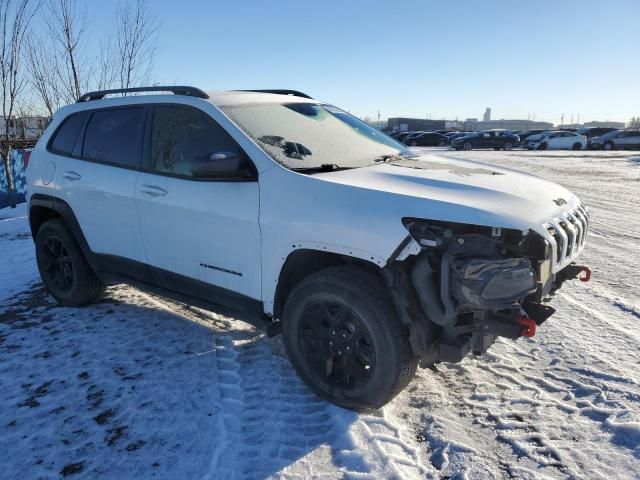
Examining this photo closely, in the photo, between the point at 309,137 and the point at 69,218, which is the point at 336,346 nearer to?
the point at 309,137

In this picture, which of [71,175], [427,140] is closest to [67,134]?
[71,175]

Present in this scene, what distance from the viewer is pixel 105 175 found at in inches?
164

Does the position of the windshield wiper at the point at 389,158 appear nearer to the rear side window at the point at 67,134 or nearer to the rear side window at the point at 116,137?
the rear side window at the point at 116,137

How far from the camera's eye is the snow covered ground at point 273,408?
2572 millimetres

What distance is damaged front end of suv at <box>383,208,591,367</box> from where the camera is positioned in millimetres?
2588

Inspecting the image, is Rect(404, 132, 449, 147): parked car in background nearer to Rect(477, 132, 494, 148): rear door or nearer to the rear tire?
Rect(477, 132, 494, 148): rear door

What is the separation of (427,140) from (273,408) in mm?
41181

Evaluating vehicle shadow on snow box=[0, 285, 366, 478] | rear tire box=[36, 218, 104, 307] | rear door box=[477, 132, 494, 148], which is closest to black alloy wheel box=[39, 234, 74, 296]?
rear tire box=[36, 218, 104, 307]

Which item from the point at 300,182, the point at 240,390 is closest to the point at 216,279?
the point at 240,390

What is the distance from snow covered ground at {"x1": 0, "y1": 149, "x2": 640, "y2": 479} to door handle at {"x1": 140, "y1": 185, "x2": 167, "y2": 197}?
4.03 feet

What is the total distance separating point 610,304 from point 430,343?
2815mm

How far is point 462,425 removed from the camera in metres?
2.89

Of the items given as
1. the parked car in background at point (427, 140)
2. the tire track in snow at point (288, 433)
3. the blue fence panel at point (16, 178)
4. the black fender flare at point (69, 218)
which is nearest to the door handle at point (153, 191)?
the black fender flare at point (69, 218)

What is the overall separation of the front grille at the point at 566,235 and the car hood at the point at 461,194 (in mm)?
50
